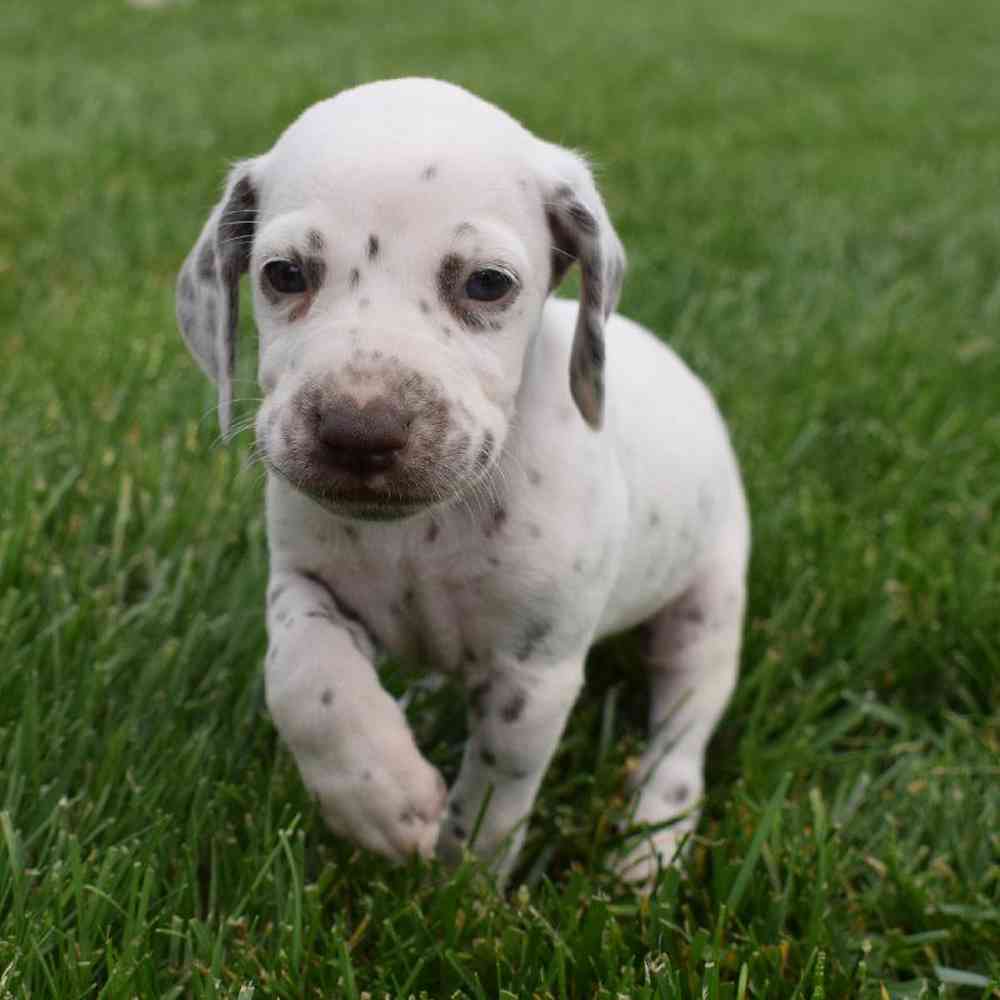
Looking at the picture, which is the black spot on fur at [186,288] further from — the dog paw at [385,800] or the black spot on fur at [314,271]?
the dog paw at [385,800]

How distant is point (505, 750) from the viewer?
295 cm

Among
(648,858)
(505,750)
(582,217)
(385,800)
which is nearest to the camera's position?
(385,800)

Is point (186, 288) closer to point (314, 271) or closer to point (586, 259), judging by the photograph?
point (314, 271)

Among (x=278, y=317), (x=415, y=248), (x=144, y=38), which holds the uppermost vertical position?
(x=415, y=248)

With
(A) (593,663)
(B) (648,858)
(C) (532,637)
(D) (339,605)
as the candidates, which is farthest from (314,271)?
(A) (593,663)

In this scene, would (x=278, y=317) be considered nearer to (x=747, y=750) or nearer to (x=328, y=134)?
(x=328, y=134)

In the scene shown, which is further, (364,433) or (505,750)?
(505,750)

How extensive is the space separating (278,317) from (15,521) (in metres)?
1.54

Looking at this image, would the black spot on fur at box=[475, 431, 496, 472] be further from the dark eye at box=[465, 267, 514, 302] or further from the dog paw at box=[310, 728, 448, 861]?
the dog paw at box=[310, 728, 448, 861]

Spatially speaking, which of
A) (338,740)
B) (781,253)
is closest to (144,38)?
(781,253)

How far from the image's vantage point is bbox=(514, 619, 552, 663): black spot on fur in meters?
2.90

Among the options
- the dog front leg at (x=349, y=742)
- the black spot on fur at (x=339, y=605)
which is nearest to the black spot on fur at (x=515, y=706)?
the dog front leg at (x=349, y=742)

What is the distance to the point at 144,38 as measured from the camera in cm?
1167

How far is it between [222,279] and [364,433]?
2.63ft
